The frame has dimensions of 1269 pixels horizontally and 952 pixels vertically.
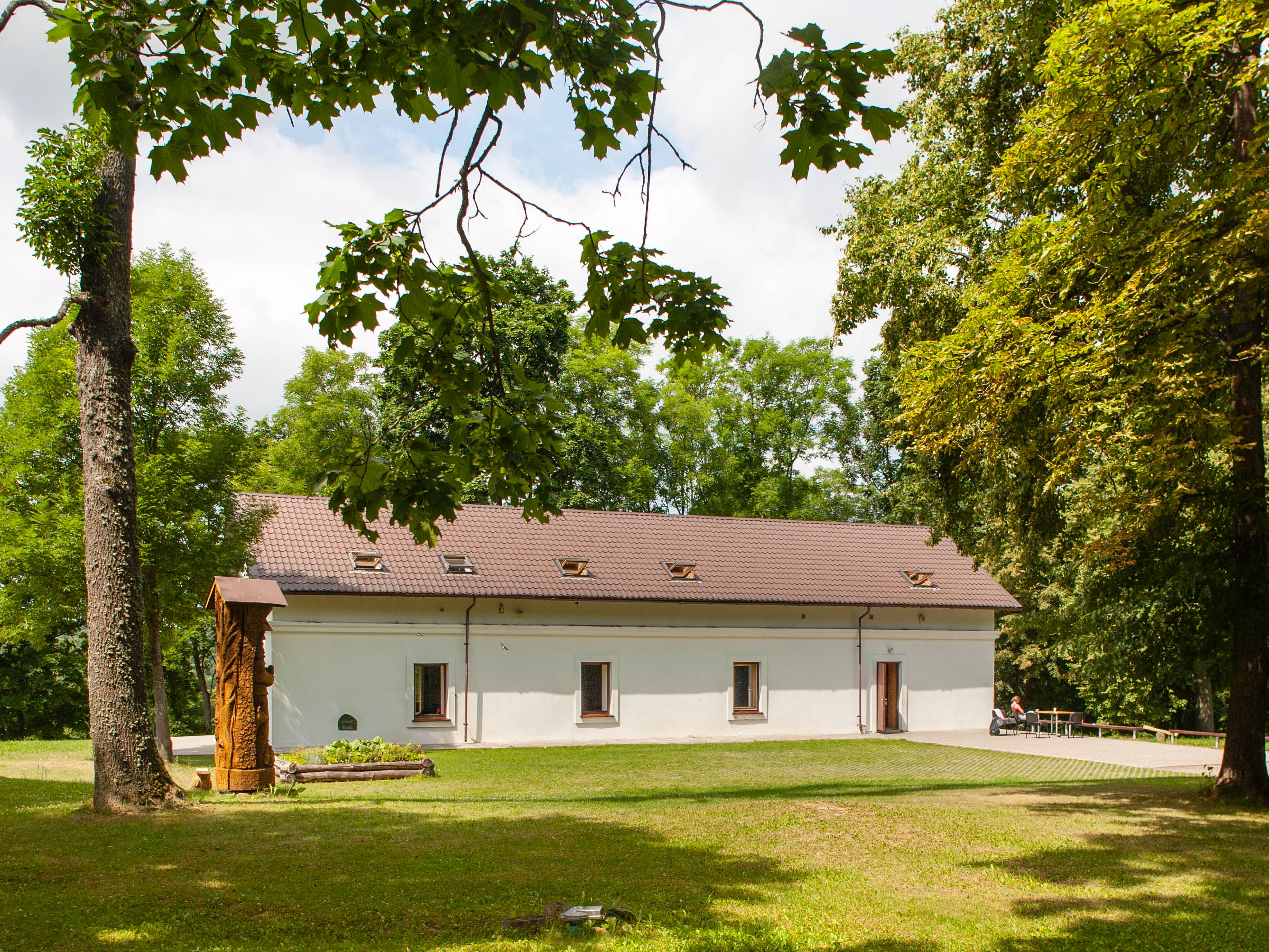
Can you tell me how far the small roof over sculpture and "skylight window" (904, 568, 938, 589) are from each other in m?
21.9

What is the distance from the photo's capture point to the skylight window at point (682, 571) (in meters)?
28.9

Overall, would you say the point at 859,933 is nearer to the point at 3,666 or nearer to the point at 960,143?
the point at 960,143

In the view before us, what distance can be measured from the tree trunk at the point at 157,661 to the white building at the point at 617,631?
2662 mm

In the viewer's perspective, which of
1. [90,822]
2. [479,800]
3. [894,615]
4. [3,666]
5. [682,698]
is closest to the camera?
[90,822]

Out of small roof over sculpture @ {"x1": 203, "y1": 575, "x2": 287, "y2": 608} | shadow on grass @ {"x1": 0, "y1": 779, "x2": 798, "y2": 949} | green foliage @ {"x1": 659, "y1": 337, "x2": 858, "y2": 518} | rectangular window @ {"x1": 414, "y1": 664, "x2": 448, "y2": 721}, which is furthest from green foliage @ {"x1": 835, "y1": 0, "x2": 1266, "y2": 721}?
green foliage @ {"x1": 659, "y1": 337, "x2": 858, "y2": 518}

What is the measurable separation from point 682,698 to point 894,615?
7142 mm

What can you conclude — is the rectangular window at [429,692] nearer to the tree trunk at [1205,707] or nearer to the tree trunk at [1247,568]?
the tree trunk at [1247,568]

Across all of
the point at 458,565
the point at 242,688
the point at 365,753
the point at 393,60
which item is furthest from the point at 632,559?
the point at 393,60

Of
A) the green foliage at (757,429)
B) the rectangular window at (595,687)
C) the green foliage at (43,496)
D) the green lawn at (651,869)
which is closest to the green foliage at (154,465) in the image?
the green foliage at (43,496)

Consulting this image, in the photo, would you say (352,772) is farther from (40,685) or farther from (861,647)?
(40,685)

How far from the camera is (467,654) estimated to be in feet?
84.3

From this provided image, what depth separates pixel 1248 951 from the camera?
6.67m

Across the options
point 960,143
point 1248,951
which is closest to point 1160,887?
point 1248,951

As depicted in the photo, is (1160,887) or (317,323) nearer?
(317,323)
